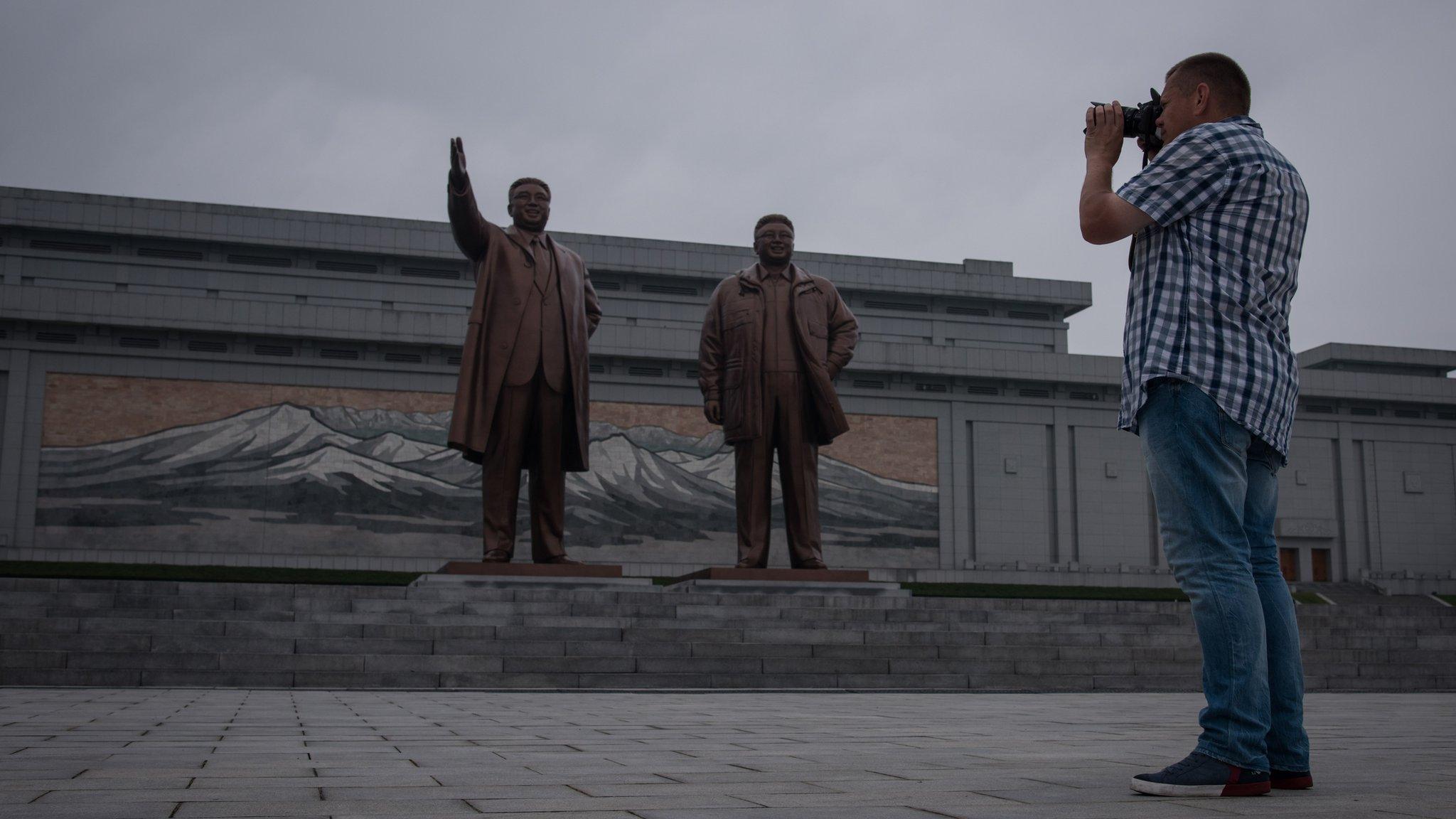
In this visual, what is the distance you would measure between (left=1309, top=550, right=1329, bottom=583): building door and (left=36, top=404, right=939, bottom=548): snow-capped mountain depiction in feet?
40.7

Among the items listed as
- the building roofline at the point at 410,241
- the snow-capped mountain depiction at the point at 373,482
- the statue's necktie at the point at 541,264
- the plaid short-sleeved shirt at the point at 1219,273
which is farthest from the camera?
the building roofline at the point at 410,241

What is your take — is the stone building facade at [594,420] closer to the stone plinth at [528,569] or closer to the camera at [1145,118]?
the stone plinth at [528,569]

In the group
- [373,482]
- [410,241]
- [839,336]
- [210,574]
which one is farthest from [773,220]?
[410,241]

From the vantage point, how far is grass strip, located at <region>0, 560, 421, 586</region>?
18.8m

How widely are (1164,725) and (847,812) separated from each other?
138 inches

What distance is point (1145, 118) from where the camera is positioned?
3512 millimetres

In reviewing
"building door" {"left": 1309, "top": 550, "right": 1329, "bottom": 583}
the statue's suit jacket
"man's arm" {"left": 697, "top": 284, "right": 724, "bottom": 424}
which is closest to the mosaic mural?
"building door" {"left": 1309, "top": 550, "right": 1329, "bottom": 583}

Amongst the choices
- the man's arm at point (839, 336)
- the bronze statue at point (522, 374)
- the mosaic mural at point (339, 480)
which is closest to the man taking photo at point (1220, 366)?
the bronze statue at point (522, 374)

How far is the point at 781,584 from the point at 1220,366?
856cm

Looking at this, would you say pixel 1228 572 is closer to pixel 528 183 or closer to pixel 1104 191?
pixel 1104 191

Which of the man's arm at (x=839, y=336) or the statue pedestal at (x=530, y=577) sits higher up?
the man's arm at (x=839, y=336)

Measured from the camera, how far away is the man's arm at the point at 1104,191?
127 inches

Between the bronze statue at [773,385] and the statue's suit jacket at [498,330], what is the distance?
1.30 m

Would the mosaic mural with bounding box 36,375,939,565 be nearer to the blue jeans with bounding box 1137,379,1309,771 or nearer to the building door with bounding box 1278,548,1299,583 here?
the building door with bounding box 1278,548,1299,583
